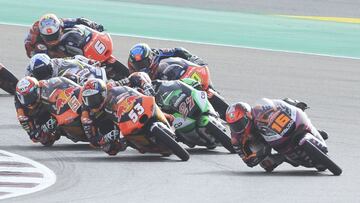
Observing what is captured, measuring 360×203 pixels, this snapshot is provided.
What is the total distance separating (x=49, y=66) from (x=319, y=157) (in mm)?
4960

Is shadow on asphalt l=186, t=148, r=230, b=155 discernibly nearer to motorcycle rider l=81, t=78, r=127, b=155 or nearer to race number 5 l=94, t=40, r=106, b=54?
motorcycle rider l=81, t=78, r=127, b=155

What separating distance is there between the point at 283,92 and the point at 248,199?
33.3ft

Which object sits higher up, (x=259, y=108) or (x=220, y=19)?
(x=259, y=108)

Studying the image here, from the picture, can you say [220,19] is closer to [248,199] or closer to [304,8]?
[304,8]

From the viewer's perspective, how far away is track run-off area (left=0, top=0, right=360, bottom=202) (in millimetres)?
12984

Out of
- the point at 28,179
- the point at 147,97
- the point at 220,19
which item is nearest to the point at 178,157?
the point at 147,97

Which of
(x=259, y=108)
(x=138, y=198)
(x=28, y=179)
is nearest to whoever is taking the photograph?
(x=138, y=198)

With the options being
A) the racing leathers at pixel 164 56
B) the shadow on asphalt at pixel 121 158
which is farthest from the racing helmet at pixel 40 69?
the shadow on asphalt at pixel 121 158

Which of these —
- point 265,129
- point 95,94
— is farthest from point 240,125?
point 95,94

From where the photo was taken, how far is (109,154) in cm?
1557

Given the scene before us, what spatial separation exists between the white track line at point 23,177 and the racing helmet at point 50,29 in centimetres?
526

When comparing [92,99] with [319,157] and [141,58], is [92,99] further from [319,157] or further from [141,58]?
[319,157]

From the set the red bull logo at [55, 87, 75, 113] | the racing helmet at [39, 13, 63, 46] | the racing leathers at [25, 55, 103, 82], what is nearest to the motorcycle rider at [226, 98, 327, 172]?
the red bull logo at [55, 87, 75, 113]

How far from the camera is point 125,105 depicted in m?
15.2
